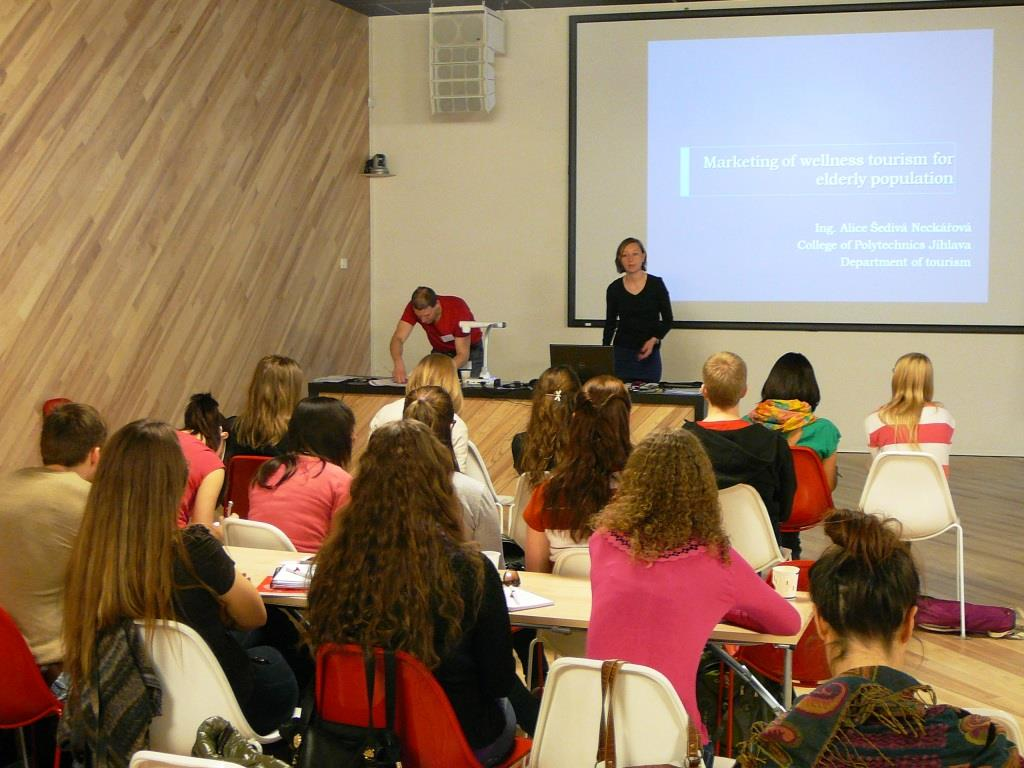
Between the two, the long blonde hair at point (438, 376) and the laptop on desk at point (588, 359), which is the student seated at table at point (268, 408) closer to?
the long blonde hair at point (438, 376)

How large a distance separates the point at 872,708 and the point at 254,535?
2.33 meters

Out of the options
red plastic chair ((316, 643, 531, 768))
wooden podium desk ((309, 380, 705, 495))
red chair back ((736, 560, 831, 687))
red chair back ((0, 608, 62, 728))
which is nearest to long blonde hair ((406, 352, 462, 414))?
red chair back ((736, 560, 831, 687))

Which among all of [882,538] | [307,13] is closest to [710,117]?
[307,13]

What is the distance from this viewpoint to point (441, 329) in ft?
26.6

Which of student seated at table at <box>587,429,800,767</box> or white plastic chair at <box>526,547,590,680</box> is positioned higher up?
student seated at table at <box>587,429,800,767</box>

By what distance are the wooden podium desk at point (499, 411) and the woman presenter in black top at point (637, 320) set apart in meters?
1.29

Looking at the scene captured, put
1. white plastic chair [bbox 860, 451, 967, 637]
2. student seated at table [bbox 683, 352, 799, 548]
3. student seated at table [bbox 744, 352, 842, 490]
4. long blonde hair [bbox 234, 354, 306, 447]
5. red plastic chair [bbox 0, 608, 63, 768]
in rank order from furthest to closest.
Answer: student seated at table [bbox 744, 352, 842, 490] < white plastic chair [bbox 860, 451, 967, 637] < long blonde hair [bbox 234, 354, 306, 447] < student seated at table [bbox 683, 352, 799, 548] < red plastic chair [bbox 0, 608, 63, 768]

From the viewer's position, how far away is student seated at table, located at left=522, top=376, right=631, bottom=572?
339 cm

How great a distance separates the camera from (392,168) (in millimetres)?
10055

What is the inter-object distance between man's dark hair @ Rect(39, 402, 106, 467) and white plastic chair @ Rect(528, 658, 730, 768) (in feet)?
5.39

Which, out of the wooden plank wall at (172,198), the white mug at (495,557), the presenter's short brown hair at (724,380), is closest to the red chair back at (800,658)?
the presenter's short brown hair at (724,380)

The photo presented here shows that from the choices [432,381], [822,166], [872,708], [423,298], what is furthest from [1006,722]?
[822,166]

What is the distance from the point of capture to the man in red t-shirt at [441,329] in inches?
298

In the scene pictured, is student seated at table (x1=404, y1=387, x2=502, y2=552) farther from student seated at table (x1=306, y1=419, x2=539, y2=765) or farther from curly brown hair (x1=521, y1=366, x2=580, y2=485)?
student seated at table (x1=306, y1=419, x2=539, y2=765)
